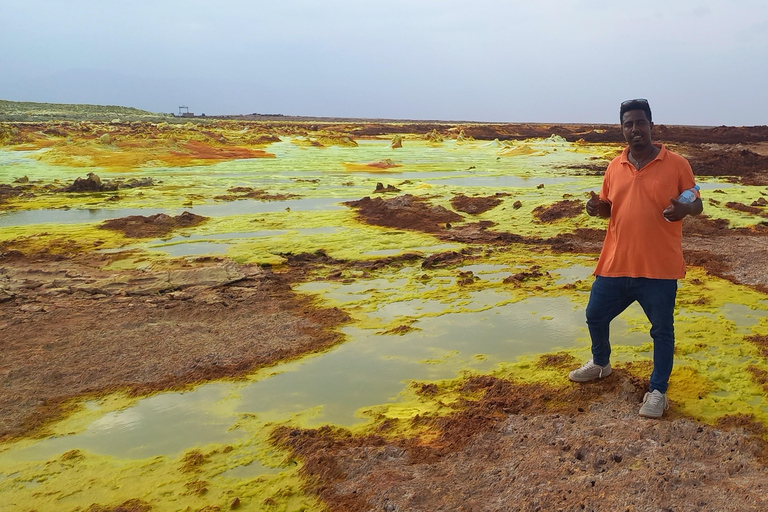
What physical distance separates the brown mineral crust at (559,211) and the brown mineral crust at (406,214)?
1526 mm

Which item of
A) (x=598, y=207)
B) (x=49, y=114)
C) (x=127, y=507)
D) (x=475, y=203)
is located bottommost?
(x=127, y=507)

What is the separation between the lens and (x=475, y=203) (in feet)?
40.0

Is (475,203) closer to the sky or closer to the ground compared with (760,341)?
closer to the sky

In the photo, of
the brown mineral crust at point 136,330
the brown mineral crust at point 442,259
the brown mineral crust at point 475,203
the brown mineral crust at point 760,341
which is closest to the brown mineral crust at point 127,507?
the brown mineral crust at point 136,330

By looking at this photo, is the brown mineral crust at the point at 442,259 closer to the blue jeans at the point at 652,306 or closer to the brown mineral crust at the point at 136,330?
the brown mineral crust at the point at 136,330

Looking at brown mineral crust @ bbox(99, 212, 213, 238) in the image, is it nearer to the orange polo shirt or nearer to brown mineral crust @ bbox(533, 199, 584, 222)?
brown mineral crust @ bbox(533, 199, 584, 222)

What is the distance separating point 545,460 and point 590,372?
121 cm

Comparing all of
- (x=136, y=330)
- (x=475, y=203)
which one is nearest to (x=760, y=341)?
(x=136, y=330)

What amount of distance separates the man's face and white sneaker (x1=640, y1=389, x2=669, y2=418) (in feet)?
4.66

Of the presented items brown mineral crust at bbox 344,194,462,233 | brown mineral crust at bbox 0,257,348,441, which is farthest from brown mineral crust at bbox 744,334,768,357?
brown mineral crust at bbox 344,194,462,233

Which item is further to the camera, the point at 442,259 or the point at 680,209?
the point at 442,259

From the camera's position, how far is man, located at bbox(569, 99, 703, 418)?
3.17m

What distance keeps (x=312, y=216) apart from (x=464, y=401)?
8053 millimetres

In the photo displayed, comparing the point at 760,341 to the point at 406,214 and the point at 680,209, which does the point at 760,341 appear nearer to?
the point at 680,209
